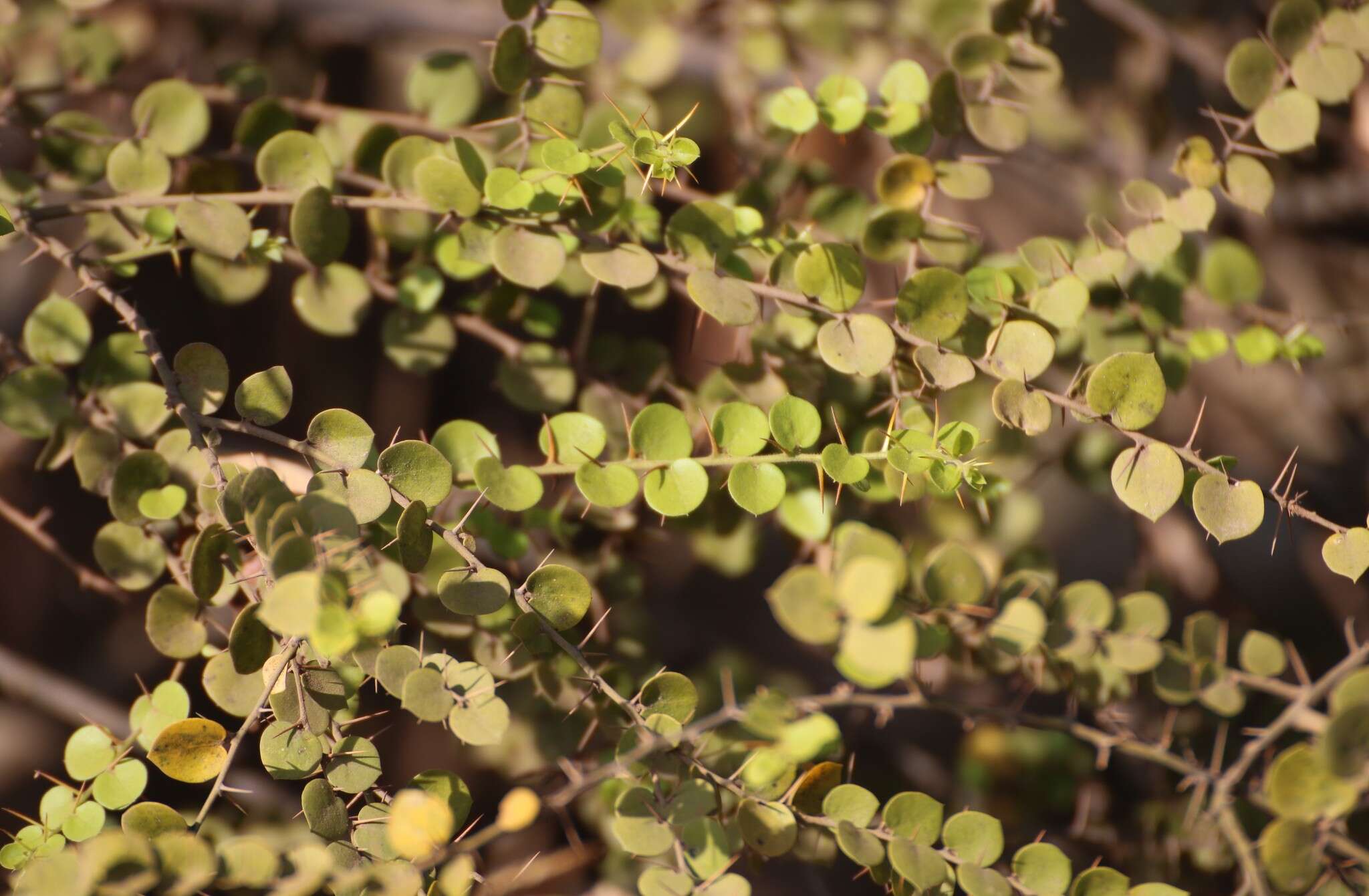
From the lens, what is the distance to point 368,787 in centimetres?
57

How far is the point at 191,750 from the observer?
0.56m

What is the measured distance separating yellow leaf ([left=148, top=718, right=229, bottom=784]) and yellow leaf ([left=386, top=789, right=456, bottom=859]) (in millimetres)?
147

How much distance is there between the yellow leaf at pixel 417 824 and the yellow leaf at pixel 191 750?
0.48 feet

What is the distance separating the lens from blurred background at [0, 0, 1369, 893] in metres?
1.00

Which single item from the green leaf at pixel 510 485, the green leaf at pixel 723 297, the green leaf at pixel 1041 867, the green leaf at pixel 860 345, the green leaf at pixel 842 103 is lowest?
the green leaf at pixel 1041 867

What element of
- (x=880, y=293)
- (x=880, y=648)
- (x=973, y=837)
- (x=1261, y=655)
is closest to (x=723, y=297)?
(x=880, y=648)

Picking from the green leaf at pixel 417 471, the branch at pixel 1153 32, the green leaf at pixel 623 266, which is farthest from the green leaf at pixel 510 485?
the branch at pixel 1153 32

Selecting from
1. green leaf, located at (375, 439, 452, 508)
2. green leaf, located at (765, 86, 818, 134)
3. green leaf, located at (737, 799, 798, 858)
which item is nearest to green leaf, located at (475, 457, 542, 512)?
green leaf, located at (375, 439, 452, 508)

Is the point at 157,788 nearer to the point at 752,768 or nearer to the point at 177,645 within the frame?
the point at 177,645

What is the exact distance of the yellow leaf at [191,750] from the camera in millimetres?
546

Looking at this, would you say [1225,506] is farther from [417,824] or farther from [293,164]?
[293,164]

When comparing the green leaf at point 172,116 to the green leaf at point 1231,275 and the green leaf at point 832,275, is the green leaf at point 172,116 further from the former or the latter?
the green leaf at point 1231,275

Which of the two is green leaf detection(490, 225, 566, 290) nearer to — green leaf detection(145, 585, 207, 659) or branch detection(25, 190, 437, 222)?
→ branch detection(25, 190, 437, 222)

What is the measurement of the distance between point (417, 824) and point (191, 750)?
18 cm
